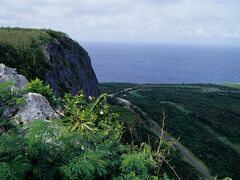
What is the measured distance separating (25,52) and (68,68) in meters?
5.95

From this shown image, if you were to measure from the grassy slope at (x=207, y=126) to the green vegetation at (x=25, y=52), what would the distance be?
26.8 m

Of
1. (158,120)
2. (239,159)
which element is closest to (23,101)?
(239,159)

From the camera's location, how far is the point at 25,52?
33.0 meters

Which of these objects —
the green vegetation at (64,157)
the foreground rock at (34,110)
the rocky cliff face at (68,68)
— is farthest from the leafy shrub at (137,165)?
the rocky cliff face at (68,68)

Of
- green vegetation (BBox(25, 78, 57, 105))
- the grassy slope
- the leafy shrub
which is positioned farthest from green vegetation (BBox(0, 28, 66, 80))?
the grassy slope

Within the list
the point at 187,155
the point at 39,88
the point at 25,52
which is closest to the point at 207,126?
the point at 187,155

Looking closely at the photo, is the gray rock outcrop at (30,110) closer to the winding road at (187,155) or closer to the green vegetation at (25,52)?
the green vegetation at (25,52)

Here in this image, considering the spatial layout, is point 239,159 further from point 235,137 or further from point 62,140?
point 62,140

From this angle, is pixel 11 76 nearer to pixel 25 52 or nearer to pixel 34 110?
pixel 34 110

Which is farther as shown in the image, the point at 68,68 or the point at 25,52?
the point at 68,68

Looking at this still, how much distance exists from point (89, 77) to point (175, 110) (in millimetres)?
42667

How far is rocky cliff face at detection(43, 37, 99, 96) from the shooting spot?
33.9 meters

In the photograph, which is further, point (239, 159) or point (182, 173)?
point (239, 159)

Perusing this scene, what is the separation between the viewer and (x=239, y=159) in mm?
60219
